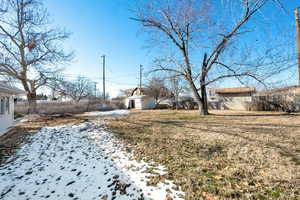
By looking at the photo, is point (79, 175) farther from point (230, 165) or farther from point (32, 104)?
point (32, 104)

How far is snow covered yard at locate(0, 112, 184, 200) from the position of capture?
2.09 m

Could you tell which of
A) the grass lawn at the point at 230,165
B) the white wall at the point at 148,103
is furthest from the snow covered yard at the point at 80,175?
the white wall at the point at 148,103

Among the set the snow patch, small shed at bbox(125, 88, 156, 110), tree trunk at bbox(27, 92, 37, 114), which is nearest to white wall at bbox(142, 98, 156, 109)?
small shed at bbox(125, 88, 156, 110)

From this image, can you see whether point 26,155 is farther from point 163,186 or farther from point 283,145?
point 283,145

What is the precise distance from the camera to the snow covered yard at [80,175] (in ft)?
6.85

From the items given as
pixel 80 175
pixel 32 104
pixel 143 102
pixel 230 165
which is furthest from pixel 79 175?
pixel 143 102

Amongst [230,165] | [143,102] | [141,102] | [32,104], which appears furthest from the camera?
[143,102]

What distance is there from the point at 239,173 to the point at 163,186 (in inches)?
54.7

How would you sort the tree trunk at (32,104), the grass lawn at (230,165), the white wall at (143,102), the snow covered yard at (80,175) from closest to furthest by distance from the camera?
the grass lawn at (230,165) < the snow covered yard at (80,175) < the tree trunk at (32,104) < the white wall at (143,102)

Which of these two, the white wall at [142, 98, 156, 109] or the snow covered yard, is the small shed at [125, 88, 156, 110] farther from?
the snow covered yard

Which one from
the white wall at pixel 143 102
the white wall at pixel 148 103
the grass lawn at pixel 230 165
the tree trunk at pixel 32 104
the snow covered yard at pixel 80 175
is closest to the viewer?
the grass lawn at pixel 230 165

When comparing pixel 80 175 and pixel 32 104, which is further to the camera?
pixel 32 104

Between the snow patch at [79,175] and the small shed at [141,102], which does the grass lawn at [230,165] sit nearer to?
the snow patch at [79,175]

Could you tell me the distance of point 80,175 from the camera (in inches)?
104
